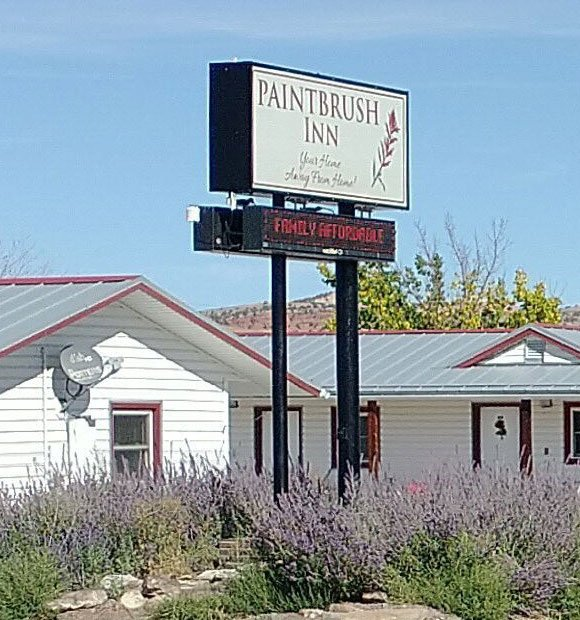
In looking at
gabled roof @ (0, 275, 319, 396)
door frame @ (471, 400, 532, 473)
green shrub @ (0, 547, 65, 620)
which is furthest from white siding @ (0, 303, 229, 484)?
door frame @ (471, 400, 532, 473)

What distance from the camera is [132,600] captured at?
14.3 metres

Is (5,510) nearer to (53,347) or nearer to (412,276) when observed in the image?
(53,347)

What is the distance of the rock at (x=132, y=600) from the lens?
1416 centimetres

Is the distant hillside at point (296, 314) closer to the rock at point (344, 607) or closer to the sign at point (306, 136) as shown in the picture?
the sign at point (306, 136)

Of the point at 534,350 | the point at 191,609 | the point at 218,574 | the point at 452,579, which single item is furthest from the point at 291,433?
the point at 452,579

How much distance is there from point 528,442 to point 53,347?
14.6 metres

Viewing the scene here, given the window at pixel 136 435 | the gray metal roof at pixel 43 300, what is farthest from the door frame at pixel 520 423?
the gray metal roof at pixel 43 300

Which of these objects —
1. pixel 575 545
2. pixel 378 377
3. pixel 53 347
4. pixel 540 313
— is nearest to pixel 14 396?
pixel 53 347

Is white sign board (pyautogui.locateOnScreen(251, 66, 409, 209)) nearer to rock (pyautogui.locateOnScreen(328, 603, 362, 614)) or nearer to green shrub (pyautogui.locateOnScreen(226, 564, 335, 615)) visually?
green shrub (pyautogui.locateOnScreen(226, 564, 335, 615))

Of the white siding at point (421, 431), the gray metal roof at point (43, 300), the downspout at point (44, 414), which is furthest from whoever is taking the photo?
the white siding at point (421, 431)

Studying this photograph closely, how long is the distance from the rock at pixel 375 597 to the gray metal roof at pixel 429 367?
18014mm

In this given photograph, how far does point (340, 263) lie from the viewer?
16.4 m

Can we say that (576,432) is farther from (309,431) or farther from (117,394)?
(117,394)

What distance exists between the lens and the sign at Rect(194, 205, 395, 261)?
50.2 ft
